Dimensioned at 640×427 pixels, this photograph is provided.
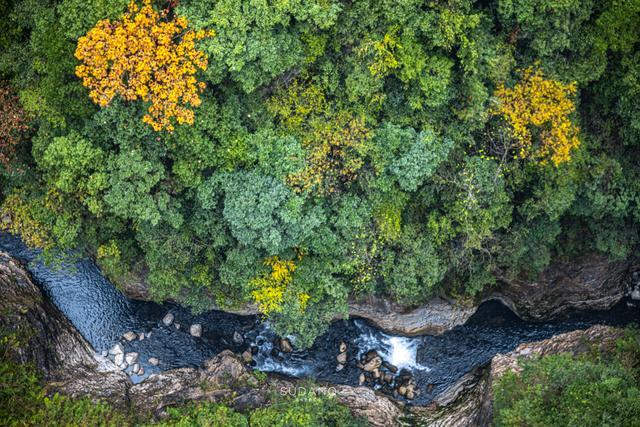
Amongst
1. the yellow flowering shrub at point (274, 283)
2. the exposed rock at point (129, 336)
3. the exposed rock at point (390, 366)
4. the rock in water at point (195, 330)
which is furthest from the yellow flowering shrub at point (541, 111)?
the exposed rock at point (129, 336)

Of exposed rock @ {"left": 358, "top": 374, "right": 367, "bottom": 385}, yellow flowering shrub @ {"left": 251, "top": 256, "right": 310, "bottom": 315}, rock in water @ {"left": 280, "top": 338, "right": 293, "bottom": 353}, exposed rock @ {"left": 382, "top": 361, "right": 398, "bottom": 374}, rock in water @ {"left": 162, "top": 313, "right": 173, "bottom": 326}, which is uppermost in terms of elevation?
yellow flowering shrub @ {"left": 251, "top": 256, "right": 310, "bottom": 315}

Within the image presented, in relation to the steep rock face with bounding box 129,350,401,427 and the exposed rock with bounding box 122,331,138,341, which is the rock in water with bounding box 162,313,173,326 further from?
the steep rock face with bounding box 129,350,401,427

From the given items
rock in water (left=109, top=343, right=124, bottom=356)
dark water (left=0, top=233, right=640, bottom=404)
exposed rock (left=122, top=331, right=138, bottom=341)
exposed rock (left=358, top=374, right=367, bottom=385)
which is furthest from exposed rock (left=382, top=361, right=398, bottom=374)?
rock in water (left=109, top=343, right=124, bottom=356)

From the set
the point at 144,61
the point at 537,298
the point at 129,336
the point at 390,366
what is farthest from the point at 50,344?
the point at 537,298

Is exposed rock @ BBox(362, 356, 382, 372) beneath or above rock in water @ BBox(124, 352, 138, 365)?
beneath

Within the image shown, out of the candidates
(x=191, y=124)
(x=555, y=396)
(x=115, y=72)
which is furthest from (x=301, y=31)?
(x=555, y=396)

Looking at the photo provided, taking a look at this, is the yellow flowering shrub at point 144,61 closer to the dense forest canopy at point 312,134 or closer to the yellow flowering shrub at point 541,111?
the dense forest canopy at point 312,134

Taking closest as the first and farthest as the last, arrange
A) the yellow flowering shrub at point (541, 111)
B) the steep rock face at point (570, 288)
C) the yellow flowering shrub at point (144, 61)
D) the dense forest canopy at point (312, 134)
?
the yellow flowering shrub at point (144, 61) < the dense forest canopy at point (312, 134) < the yellow flowering shrub at point (541, 111) < the steep rock face at point (570, 288)
